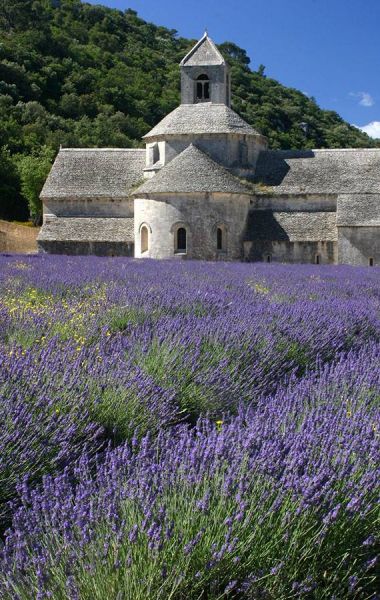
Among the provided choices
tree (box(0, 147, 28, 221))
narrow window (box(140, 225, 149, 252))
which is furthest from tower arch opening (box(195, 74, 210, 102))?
tree (box(0, 147, 28, 221))

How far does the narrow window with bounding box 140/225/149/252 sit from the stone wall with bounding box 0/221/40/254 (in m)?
9.39

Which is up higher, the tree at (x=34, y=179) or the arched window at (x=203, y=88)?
the arched window at (x=203, y=88)

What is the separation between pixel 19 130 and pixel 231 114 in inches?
1039

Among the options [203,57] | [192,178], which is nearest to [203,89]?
[203,57]

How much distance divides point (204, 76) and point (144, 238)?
10161 millimetres

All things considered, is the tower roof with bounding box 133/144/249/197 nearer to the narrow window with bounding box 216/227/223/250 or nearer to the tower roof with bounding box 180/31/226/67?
the narrow window with bounding box 216/227/223/250

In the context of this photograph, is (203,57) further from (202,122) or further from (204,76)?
(202,122)

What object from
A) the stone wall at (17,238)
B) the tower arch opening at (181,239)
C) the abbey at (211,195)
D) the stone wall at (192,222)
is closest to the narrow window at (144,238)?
the abbey at (211,195)

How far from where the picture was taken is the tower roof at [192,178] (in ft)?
103

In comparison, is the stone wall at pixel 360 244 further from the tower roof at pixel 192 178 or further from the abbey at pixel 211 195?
the tower roof at pixel 192 178

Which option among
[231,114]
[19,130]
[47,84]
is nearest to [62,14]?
[47,84]

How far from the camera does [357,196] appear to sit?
34312 millimetres

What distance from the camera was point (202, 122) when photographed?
35750 millimetres

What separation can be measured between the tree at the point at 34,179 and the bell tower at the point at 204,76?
41.6 ft
